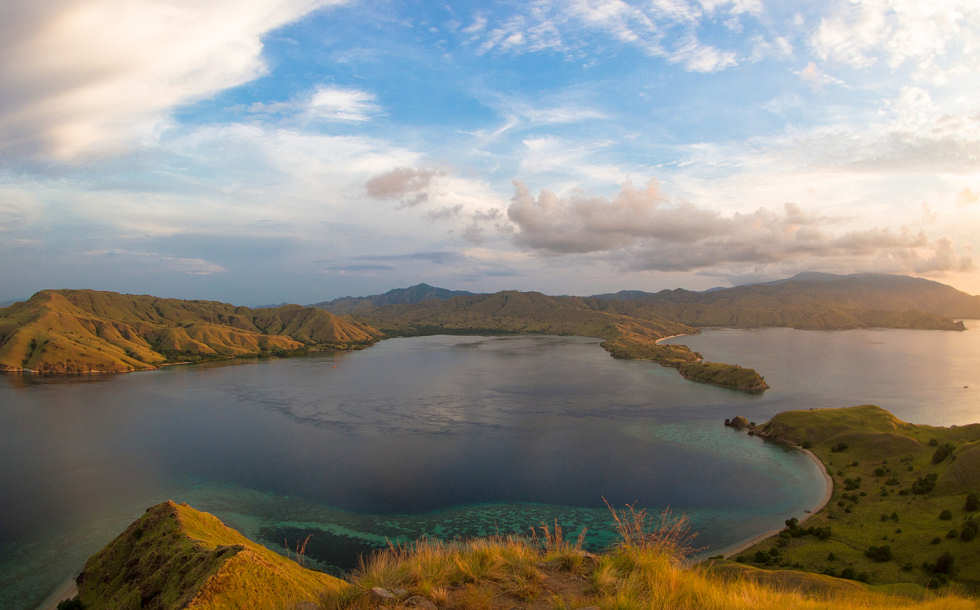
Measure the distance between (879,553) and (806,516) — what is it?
1003 centimetres

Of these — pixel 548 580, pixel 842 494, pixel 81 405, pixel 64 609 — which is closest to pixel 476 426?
pixel 842 494

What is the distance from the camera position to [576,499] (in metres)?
41.8

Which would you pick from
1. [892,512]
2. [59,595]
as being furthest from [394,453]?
[892,512]

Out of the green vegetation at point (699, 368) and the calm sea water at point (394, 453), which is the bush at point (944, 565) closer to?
the calm sea water at point (394, 453)

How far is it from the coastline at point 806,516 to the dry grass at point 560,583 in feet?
98.1

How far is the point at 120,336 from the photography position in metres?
140

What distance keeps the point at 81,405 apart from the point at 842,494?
108 metres

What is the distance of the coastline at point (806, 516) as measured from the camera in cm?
3283

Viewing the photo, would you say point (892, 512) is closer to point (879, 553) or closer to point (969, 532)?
point (969, 532)

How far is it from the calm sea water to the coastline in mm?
883

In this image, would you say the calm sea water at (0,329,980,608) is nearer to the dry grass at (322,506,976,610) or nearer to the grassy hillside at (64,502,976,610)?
the grassy hillside at (64,502,976,610)

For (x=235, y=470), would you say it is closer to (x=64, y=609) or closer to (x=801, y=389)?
(x=64, y=609)

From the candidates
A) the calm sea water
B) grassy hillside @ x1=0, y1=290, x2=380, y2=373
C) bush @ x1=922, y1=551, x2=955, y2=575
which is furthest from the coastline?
grassy hillside @ x1=0, y1=290, x2=380, y2=373

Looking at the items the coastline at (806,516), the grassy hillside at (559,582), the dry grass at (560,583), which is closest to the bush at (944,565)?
the coastline at (806,516)
